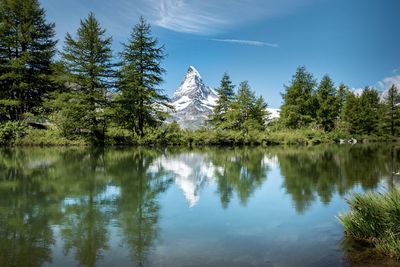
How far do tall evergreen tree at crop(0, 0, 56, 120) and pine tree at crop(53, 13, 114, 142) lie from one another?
131 inches

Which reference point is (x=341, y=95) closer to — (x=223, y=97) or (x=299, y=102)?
(x=299, y=102)

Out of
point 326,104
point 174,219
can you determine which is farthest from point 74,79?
point 326,104

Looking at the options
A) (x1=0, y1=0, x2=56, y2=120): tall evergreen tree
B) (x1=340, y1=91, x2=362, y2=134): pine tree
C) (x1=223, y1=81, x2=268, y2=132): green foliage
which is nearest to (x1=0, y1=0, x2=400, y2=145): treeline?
(x1=0, y1=0, x2=56, y2=120): tall evergreen tree

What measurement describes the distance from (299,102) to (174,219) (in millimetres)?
53296

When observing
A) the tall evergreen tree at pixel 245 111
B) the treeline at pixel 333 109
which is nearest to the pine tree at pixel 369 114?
the treeline at pixel 333 109

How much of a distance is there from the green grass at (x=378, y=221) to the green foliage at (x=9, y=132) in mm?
31531

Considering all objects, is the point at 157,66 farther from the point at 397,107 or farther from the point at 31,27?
the point at 397,107

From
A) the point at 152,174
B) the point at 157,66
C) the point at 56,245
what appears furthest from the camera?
the point at 157,66

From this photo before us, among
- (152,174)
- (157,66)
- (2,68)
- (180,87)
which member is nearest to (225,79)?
(157,66)

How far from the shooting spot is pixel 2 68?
111 ft

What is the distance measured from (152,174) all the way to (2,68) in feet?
86.7

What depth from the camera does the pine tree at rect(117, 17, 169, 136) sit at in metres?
36.2

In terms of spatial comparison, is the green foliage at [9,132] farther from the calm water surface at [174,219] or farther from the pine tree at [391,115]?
the pine tree at [391,115]

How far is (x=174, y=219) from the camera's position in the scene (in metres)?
8.02
